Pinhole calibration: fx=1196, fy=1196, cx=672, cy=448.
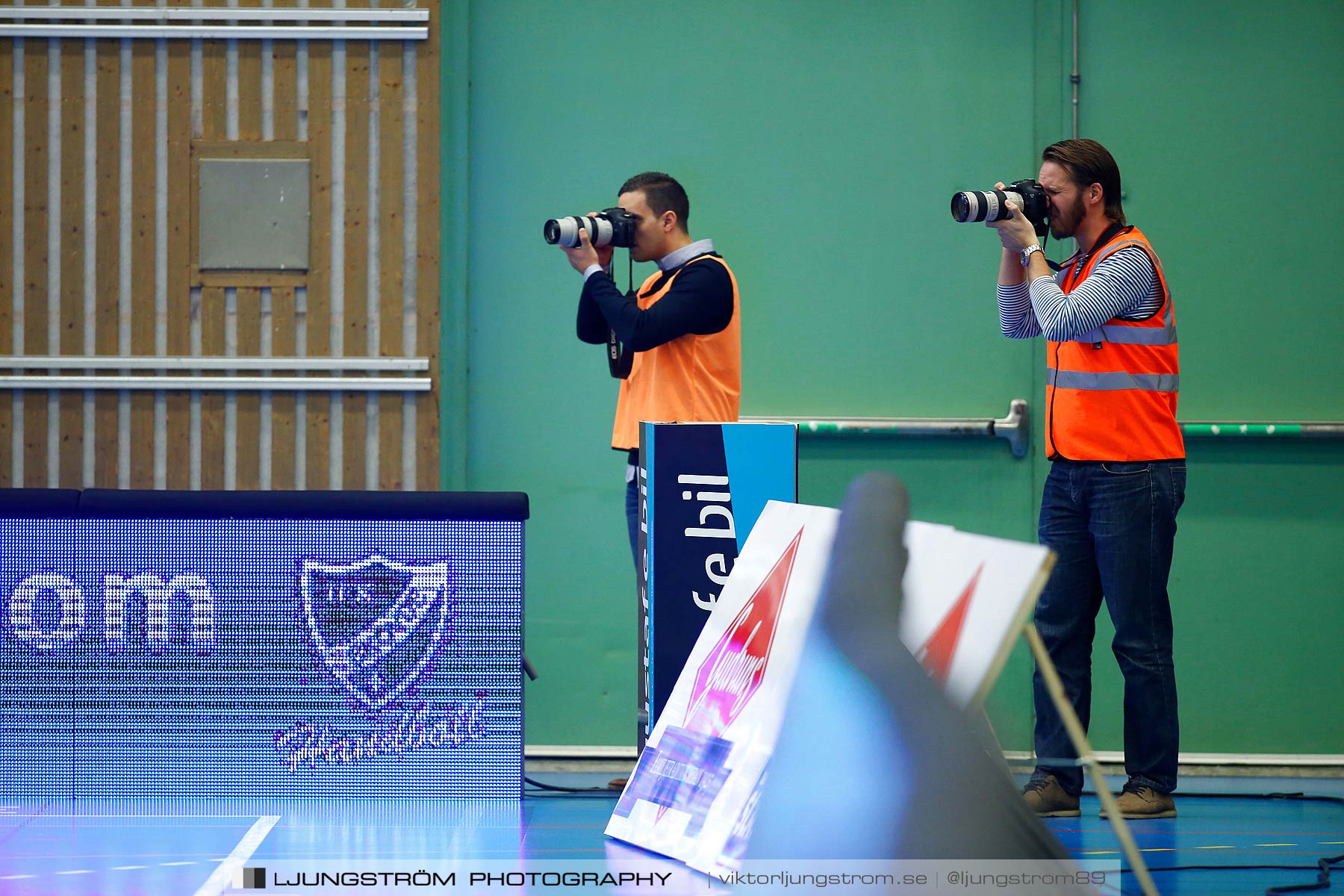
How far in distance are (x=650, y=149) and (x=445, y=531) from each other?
7.15 feet

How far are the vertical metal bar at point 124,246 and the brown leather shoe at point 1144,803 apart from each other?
4029 millimetres

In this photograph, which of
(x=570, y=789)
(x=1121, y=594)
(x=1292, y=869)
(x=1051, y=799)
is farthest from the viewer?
(x=570, y=789)

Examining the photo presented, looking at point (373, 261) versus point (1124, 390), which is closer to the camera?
point (1124, 390)

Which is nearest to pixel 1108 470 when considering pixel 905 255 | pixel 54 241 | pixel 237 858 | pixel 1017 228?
pixel 1017 228

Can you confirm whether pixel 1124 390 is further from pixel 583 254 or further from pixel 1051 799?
pixel 583 254

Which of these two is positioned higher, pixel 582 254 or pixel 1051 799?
pixel 582 254

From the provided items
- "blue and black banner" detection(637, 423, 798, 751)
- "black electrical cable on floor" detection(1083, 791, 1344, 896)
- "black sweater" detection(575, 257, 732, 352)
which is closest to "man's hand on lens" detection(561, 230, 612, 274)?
"black sweater" detection(575, 257, 732, 352)

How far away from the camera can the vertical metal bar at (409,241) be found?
16.4 ft

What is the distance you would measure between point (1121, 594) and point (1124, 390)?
0.57 metres

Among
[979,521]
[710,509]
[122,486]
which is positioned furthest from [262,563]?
[979,521]

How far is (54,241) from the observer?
505cm

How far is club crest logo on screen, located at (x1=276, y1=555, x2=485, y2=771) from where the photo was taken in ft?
11.7

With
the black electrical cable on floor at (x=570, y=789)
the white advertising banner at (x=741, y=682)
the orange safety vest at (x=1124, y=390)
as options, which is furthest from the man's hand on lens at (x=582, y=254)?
the black electrical cable on floor at (x=570, y=789)

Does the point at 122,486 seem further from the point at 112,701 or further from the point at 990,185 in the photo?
the point at 990,185
